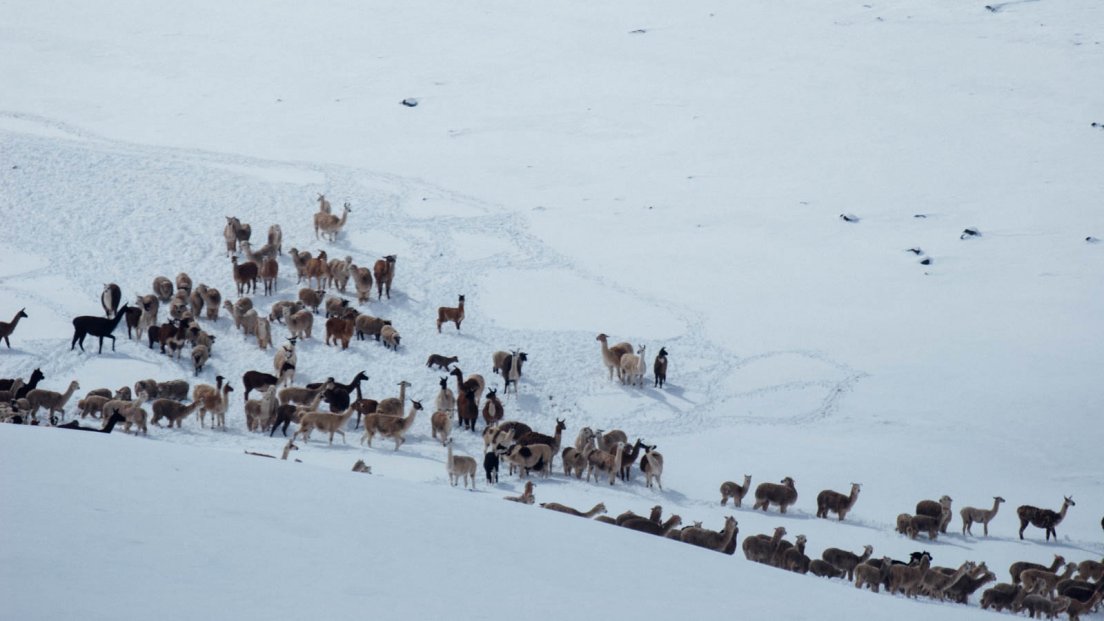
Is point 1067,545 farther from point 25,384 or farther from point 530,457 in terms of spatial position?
point 25,384

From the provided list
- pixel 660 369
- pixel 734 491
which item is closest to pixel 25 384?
pixel 660 369

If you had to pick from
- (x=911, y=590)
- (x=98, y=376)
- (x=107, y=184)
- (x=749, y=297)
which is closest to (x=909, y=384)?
(x=749, y=297)

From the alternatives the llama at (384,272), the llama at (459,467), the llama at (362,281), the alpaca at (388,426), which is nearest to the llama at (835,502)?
the llama at (459,467)

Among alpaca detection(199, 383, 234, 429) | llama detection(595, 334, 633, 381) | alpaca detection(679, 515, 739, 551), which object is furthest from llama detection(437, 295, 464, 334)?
alpaca detection(679, 515, 739, 551)

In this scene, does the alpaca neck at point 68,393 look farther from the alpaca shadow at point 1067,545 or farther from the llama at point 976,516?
the alpaca shadow at point 1067,545

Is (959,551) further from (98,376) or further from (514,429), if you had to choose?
(98,376)

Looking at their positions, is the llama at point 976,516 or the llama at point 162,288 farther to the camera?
the llama at point 162,288

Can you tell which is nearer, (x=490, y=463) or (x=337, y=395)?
(x=490, y=463)
